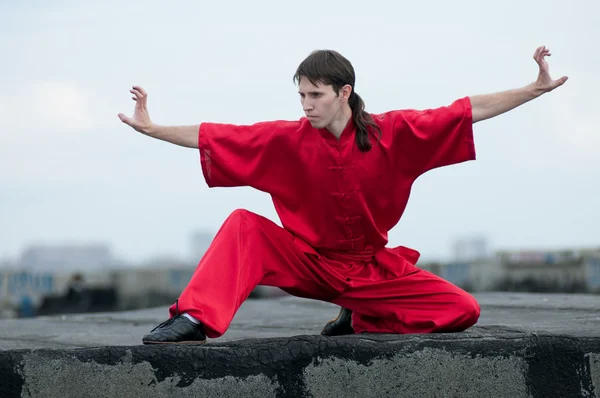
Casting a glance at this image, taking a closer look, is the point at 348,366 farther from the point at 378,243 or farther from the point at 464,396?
the point at 378,243

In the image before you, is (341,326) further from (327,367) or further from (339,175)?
(327,367)

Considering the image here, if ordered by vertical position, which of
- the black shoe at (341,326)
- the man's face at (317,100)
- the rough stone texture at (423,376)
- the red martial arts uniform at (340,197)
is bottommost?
the rough stone texture at (423,376)

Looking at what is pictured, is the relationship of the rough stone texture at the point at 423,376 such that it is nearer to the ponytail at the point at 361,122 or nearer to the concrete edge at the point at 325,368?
the concrete edge at the point at 325,368

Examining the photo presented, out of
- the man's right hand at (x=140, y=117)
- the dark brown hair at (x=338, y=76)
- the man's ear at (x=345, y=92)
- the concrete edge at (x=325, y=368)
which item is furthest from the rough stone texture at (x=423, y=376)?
the man's right hand at (x=140, y=117)

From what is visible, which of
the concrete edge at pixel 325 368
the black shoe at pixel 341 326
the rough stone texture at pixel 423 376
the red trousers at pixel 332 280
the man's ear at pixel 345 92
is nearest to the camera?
the concrete edge at pixel 325 368

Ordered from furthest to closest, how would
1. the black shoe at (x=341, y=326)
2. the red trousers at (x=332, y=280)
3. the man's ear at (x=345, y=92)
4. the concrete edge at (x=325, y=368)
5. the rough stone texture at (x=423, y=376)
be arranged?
1. the black shoe at (x=341, y=326)
2. the man's ear at (x=345, y=92)
3. the red trousers at (x=332, y=280)
4. the rough stone texture at (x=423, y=376)
5. the concrete edge at (x=325, y=368)

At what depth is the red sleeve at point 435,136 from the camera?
3.54 metres

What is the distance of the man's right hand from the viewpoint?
140 inches

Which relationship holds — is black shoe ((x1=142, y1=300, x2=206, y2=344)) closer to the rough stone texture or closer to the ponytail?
the rough stone texture

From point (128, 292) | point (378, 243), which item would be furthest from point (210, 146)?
point (128, 292)

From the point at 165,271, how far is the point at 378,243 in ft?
56.9

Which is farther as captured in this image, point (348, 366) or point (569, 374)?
point (569, 374)

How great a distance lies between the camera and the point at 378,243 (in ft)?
12.1

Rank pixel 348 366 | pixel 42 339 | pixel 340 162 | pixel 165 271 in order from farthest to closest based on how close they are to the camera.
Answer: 1. pixel 165 271
2. pixel 42 339
3. pixel 340 162
4. pixel 348 366
